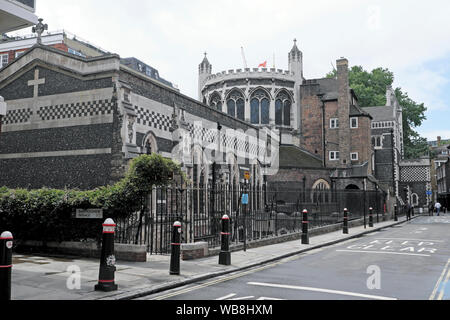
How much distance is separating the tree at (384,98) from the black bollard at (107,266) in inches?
2433

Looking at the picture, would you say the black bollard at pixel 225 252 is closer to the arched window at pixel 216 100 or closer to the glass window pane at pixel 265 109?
the glass window pane at pixel 265 109

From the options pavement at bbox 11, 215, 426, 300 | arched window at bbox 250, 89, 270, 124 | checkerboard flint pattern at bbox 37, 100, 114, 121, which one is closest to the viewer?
pavement at bbox 11, 215, 426, 300

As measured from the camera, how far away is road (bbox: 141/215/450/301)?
7.17 meters

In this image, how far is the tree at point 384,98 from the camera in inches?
2557

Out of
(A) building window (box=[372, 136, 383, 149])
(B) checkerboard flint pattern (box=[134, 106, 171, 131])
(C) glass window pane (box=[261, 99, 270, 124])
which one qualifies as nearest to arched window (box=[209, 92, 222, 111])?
(C) glass window pane (box=[261, 99, 270, 124])

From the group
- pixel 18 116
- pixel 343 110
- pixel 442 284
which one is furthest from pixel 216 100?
pixel 442 284

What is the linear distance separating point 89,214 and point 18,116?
10.6m

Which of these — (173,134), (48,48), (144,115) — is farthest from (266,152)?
(48,48)

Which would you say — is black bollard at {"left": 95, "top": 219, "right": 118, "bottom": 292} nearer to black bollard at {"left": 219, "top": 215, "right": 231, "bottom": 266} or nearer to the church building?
black bollard at {"left": 219, "top": 215, "right": 231, "bottom": 266}

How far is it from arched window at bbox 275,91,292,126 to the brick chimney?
22.3ft

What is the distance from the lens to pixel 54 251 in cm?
1139

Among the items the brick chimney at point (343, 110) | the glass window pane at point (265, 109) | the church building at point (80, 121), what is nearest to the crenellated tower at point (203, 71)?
the glass window pane at point (265, 109)
